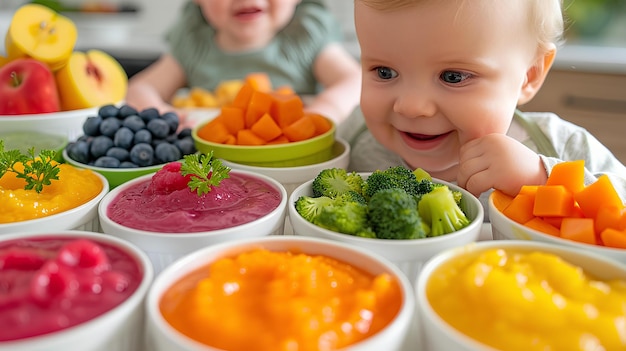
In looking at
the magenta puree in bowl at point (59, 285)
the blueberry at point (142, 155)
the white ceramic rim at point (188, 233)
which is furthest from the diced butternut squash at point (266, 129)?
the magenta puree in bowl at point (59, 285)

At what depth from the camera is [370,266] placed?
88cm

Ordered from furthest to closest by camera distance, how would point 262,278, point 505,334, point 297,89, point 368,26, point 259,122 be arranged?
point 297,89 < point 259,122 < point 368,26 < point 262,278 < point 505,334

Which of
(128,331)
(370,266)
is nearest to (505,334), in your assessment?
(370,266)

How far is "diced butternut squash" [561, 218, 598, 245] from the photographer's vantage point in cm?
94

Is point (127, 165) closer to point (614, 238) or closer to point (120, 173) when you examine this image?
point (120, 173)

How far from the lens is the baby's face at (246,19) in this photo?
103 inches

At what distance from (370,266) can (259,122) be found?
65cm

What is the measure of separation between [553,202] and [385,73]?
51 cm

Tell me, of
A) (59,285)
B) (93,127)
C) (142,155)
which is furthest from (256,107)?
(59,285)

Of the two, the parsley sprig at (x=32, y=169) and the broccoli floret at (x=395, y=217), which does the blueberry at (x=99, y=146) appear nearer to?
the parsley sprig at (x=32, y=169)

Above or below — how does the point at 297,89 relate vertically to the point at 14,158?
below

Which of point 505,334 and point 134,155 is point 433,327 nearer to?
point 505,334

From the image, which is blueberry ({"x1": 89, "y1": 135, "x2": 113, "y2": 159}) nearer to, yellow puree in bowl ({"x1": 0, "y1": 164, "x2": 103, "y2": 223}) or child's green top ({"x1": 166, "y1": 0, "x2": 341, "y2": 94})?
yellow puree in bowl ({"x1": 0, "y1": 164, "x2": 103, "y2": 223})

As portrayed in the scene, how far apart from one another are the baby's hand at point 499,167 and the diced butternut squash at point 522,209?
0.10 meters
